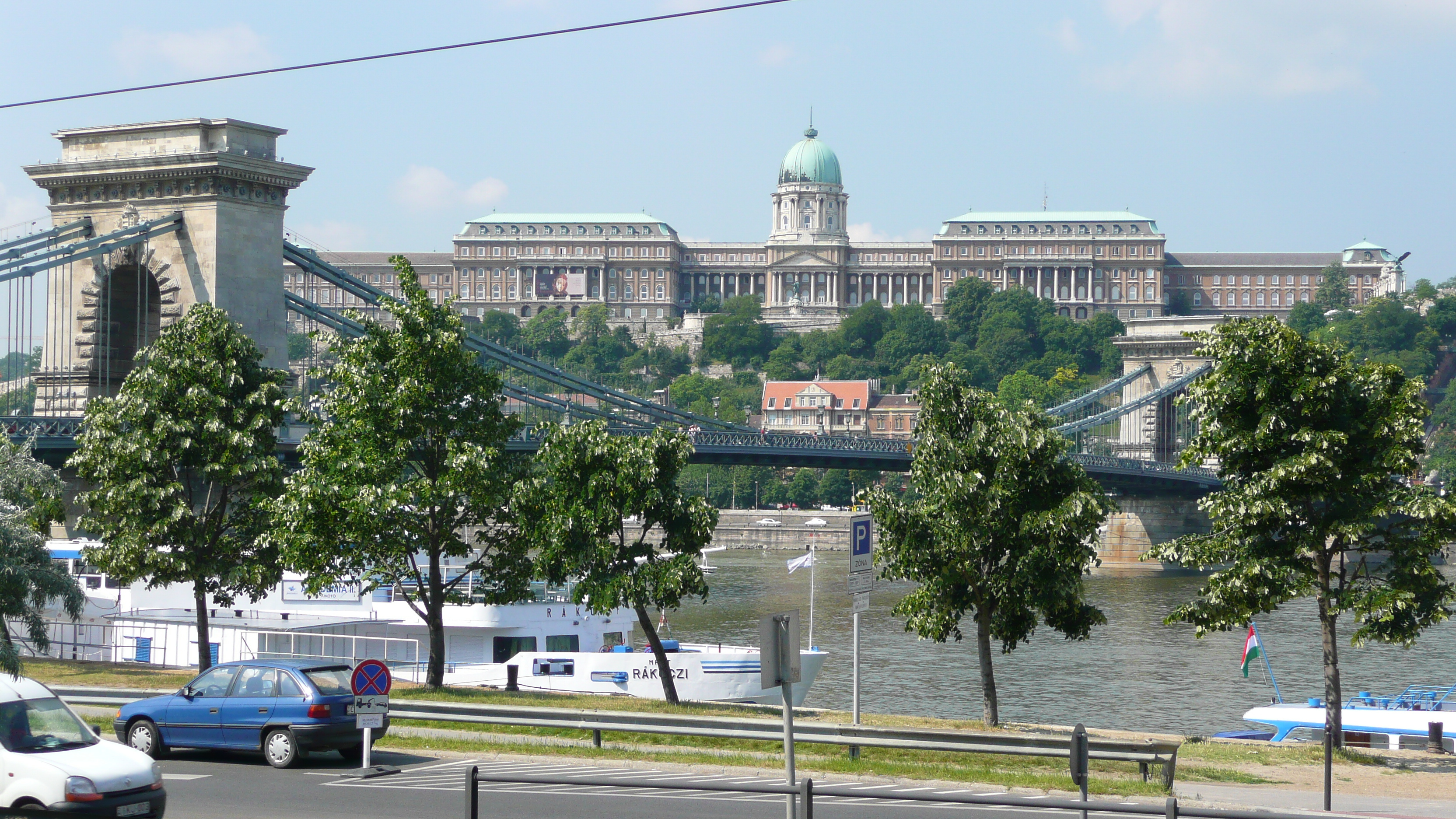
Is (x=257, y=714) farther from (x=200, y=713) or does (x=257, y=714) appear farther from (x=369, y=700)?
(x=369, y=700)

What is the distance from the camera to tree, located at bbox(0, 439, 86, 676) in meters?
27.5

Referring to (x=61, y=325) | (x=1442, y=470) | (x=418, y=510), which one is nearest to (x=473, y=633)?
(x=418, y=510)

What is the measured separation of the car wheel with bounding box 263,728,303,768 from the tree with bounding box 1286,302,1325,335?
174173mm

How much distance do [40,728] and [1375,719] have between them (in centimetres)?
2588

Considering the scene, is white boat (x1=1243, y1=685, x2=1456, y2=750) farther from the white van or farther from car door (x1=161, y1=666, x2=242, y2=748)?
the white van

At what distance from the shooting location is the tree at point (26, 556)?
27453 mm

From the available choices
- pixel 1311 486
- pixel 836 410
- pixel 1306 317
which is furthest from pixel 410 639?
pixel 1306 317

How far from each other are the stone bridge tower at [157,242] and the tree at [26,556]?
13.0 metres

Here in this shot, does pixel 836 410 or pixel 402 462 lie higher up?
pixel 836 410

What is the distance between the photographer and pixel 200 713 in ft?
58.3

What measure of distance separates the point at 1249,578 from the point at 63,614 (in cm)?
2774

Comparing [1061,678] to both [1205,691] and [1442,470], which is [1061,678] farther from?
[1442,470]

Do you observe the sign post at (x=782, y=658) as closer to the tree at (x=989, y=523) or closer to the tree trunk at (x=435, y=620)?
the tree at (x=989, y=523)

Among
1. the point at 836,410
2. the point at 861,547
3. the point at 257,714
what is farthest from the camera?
the point at 836,410
